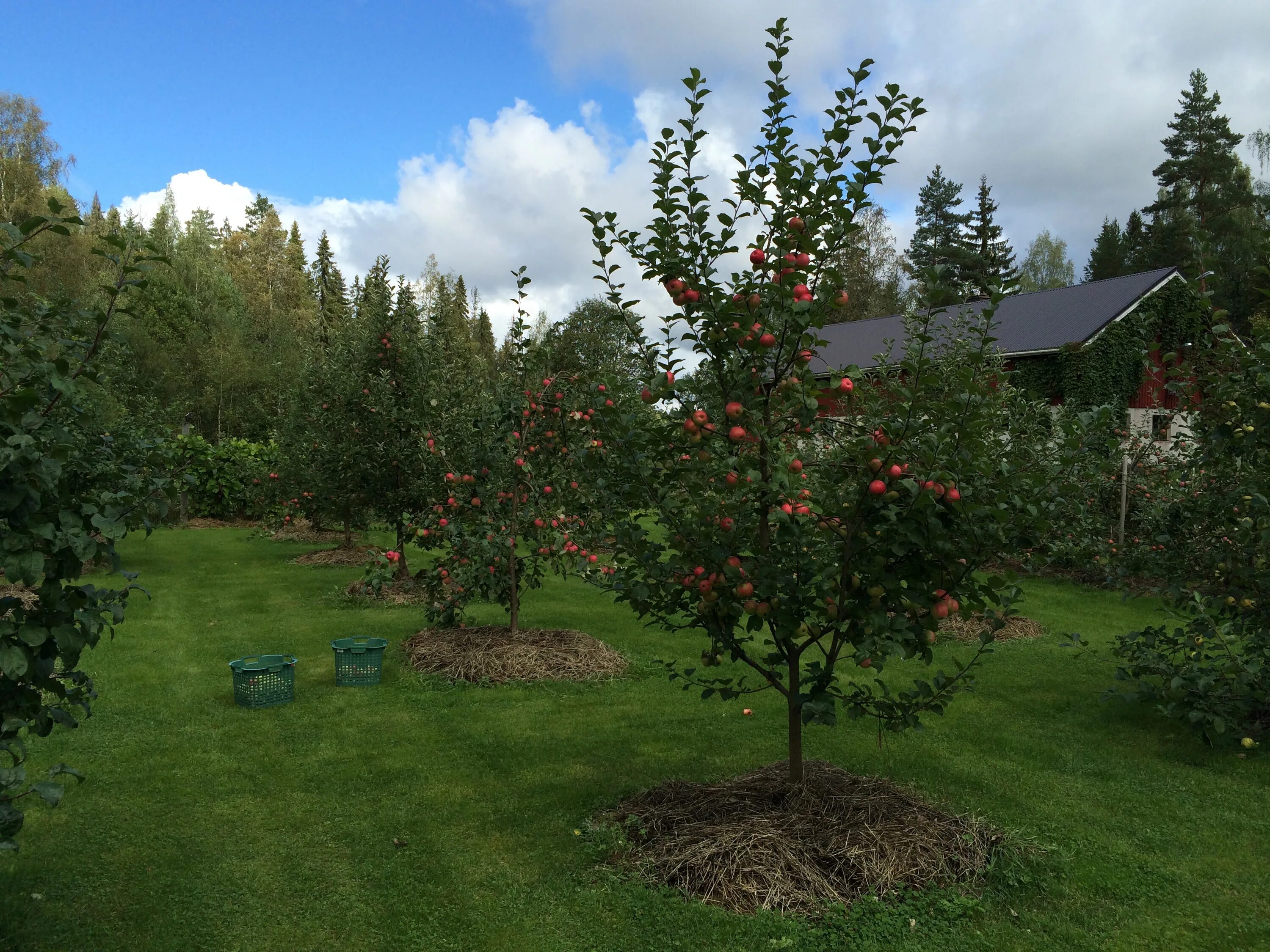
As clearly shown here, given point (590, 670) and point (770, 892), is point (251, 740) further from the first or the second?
point (770, 892)

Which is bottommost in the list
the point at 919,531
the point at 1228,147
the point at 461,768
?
the point at 461,768

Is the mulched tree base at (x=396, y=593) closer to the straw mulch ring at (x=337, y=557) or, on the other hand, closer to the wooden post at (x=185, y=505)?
the straw mulch ring at (x=337, y=557)

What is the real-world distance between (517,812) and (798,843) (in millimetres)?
1609

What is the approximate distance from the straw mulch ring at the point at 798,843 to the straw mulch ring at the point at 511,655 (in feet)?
9.38

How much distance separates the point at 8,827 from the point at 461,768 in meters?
2.95

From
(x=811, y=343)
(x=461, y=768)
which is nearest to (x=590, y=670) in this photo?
(x=461, y=768)

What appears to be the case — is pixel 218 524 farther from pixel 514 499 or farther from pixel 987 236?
pixel 987 236

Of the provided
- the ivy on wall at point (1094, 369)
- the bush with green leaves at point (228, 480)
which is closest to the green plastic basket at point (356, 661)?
the bush with green leaves at point (228, 480)

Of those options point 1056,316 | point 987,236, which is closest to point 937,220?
point 987,236

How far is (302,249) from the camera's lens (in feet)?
164

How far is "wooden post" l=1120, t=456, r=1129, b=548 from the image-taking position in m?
11.6

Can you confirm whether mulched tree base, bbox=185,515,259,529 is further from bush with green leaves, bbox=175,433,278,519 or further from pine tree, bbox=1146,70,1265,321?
pine tree, bbox=1146,70,1265,321

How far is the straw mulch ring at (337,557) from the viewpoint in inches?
544

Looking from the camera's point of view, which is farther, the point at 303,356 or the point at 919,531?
the point at 303,356
